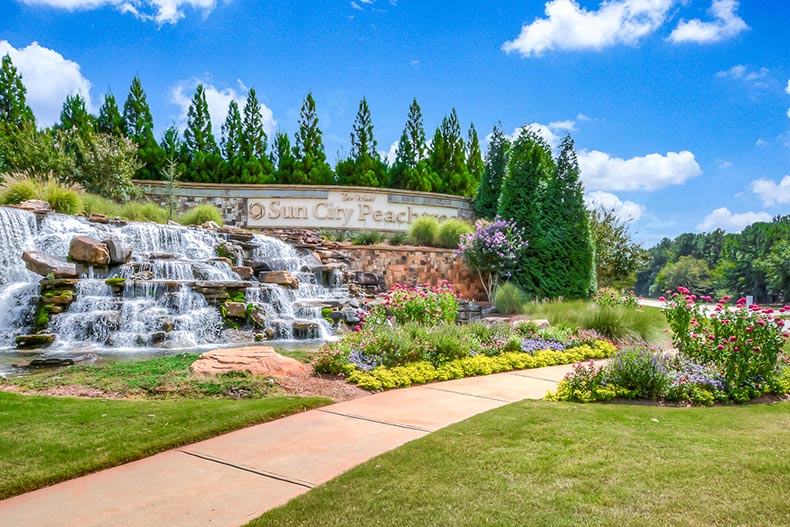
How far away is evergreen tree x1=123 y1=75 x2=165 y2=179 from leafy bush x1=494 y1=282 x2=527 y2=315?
15393 mm

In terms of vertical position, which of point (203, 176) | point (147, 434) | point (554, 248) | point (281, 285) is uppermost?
point (203, 176)

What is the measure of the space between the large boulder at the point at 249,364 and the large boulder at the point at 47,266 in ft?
19.2

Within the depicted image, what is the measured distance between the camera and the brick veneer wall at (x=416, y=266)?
17266 mm

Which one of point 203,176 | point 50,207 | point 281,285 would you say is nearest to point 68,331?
point 281,285

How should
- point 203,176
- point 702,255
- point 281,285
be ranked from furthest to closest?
point 702,255 → point 203,176 → point 281,285

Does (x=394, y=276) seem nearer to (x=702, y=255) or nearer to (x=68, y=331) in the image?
(x=68, y=331)

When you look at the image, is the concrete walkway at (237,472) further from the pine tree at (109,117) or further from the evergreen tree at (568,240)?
the pine tree at (109,117)

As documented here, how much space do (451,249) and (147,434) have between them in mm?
14948

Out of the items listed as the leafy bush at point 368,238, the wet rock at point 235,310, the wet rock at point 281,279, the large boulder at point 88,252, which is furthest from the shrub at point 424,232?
the large boulder at point 88,252

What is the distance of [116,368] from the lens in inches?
273

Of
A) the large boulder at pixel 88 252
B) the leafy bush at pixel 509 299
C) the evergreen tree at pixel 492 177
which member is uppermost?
the evergreen tree at pixel 492 177

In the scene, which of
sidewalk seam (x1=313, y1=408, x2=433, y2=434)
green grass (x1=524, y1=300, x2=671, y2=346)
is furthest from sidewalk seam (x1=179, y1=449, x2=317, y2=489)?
green grass (x1=524, y1=300, x2=671, y2=346)

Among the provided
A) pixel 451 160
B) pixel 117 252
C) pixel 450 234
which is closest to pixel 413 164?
pixel 451 160

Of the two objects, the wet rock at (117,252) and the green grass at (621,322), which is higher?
the wet rock at (117,252)
